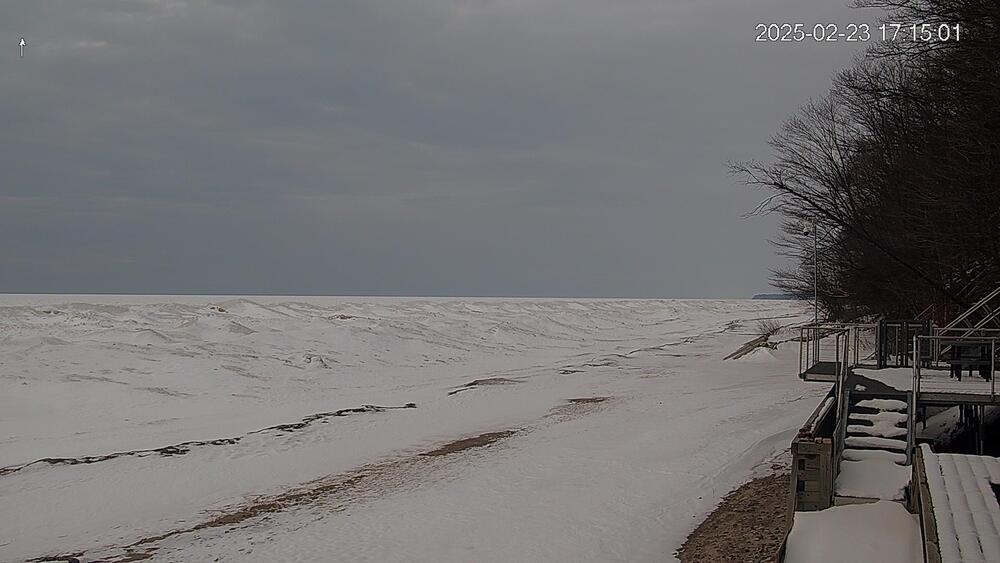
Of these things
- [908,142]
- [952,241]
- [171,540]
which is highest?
[908,142]

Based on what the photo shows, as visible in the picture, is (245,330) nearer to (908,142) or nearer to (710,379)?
(710,379)

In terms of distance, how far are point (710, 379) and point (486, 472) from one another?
17213mm

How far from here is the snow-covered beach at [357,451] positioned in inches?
498

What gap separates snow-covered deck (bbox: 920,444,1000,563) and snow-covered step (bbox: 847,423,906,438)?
10.7 ft

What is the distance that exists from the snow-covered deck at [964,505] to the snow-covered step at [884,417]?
3.63 meters

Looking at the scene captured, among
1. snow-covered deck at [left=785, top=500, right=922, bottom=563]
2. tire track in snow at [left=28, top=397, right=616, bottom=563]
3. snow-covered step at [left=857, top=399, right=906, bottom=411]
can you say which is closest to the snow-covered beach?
tire track in snow at [left=28, top=397, right=616, bottom=563]

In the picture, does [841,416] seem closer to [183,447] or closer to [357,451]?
[357,451]

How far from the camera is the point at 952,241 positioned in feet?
57.3

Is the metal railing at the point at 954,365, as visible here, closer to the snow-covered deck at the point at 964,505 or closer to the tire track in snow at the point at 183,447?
the snow-covered deck at the point at 964,505

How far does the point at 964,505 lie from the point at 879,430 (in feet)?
18.2

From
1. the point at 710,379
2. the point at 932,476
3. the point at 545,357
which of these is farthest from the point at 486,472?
the point at 545,357

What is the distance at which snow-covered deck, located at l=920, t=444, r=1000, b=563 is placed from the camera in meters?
5.80

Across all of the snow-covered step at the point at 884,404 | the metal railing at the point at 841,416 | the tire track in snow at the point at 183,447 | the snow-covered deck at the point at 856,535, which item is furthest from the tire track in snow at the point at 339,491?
the snow-covered deck at the point at 856,535

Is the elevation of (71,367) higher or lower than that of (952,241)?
lower
